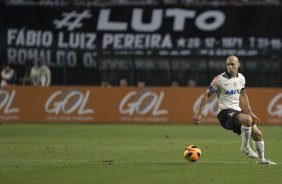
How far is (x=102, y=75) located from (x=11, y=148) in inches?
492

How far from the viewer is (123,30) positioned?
105ft

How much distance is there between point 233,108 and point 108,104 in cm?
1395

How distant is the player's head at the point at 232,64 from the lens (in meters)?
13.9

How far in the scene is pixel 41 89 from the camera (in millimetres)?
28078

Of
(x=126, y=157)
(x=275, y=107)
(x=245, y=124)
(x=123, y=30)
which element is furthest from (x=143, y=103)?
(x=245, y=124)

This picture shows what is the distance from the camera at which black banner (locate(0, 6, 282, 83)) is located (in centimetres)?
3072

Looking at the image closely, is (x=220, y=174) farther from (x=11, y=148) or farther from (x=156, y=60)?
(x=156, y=60)

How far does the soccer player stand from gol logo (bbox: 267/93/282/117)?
12.6 metres

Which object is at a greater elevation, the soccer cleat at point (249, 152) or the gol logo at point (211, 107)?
the soccer cleat at point (249, 152)

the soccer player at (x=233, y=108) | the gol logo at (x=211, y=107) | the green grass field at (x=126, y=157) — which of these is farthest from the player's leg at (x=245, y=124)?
the gol logo at (x=211, y=107)

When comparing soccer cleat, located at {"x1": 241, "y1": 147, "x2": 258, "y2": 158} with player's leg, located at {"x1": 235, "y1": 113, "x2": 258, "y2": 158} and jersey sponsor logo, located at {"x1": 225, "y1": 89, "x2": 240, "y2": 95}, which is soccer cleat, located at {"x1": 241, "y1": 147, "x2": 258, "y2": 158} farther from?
jersey sponsor logo, located at {"x1": 225, "y1": 89, "x2": 240, "y2": 95}

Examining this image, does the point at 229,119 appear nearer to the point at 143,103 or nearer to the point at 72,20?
the point at 143,103

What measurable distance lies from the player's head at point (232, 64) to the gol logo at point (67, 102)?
14.1 m

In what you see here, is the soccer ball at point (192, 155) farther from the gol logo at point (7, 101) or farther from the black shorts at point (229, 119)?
the gol logo at point (7, 101)
